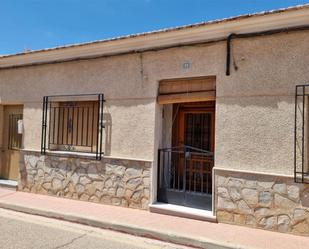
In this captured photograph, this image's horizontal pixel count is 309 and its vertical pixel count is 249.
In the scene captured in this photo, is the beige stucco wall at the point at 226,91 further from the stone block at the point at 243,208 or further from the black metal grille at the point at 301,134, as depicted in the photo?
the stone block at the point at 243,208

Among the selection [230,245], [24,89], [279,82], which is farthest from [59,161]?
[279,82]

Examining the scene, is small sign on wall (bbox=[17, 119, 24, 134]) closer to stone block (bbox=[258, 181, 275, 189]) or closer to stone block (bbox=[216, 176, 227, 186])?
stone block (bbox=[216, 176, 227, 186])

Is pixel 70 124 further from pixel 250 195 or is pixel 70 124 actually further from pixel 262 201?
pixel 262 201

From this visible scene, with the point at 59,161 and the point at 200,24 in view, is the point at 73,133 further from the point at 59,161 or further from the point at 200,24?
the point at 200,24

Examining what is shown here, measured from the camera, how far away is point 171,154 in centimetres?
738

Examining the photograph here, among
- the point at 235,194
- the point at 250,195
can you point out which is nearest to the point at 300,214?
the point at 250,195

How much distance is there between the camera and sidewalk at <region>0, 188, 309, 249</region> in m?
4.74

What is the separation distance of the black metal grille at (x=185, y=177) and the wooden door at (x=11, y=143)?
495 centimetres

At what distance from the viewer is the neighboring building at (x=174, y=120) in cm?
514

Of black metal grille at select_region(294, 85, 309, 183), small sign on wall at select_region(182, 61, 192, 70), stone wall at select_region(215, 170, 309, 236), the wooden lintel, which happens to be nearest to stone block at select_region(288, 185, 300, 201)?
stone wall at select_region(215, 170, 309, 236)

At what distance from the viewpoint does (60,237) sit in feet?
17.0

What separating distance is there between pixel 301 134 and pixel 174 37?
10.6 ft

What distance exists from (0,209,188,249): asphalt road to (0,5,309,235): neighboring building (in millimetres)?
1247

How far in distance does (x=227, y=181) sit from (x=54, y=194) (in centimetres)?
477
